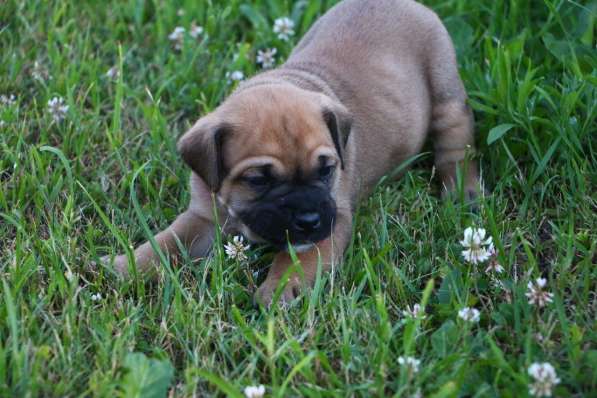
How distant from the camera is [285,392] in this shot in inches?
133

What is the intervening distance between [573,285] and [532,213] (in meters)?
0.85

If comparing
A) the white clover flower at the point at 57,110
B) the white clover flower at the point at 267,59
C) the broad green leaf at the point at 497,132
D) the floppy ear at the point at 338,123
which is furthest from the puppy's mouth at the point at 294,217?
the white clover flower at the point at 267,59

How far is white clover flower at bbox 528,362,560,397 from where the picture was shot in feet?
10.5

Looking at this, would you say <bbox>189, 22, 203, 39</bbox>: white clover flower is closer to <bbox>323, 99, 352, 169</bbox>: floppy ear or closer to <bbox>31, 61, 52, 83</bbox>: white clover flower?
<bbox>31, 61, 52, 83</bbox>: white clover flower

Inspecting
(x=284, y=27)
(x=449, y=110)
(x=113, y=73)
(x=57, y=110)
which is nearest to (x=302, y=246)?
(x=449, y=110)

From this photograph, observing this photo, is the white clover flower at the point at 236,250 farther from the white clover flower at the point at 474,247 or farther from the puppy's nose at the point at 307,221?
the white clover flower at the point at 474,247

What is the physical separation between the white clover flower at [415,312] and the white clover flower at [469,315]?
17 cm

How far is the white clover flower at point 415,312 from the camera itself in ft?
12.0

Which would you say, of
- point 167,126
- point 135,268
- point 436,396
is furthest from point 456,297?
point 167,126

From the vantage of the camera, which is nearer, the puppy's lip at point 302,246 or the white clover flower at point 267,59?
the puppy's lip at point 302,246

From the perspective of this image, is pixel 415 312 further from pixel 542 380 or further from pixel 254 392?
pixel 254 392

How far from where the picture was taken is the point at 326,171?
14.4ft

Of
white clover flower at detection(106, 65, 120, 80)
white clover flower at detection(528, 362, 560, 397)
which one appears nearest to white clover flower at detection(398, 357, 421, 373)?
white clover flower at detection(528, 362, 560, 397)

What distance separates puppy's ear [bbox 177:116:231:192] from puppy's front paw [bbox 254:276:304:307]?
58cm
